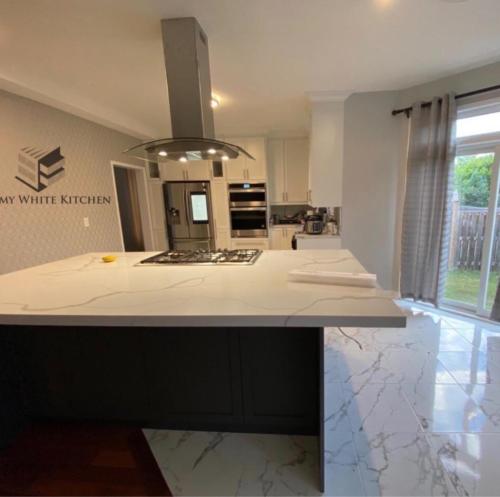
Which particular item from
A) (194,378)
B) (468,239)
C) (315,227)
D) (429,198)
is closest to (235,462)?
(194,378)

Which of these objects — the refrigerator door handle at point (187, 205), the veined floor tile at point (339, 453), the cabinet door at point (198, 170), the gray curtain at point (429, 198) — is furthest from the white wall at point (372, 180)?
the refrigerator door handle at point (187, 205)

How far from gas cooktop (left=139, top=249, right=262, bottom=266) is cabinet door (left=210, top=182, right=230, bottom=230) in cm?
265

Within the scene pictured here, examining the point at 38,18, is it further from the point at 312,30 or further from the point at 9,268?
the point at 9,268

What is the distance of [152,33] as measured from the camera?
190cm

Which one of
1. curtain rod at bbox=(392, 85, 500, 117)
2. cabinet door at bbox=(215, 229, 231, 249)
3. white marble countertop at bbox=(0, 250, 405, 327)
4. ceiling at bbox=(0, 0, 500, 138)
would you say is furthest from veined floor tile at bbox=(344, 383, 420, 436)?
cabinet door at bbox=(215, 229, 231, 249)

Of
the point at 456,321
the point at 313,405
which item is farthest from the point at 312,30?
the point at 456,321

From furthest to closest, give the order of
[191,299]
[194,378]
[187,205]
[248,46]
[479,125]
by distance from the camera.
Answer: [187,205]
[479,125]
[248,46]
[194,378]
[191,299]

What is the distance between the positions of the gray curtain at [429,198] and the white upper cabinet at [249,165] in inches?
88.8

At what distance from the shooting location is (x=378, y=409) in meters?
1.76

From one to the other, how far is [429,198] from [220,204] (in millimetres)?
3043

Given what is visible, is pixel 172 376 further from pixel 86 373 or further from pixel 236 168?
pixel 236 168

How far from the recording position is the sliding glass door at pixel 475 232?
2.76 m

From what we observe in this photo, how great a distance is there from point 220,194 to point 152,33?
285cm

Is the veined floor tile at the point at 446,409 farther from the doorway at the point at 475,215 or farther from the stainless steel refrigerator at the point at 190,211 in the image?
the stainless steel refrigerator at the point at 190,211
